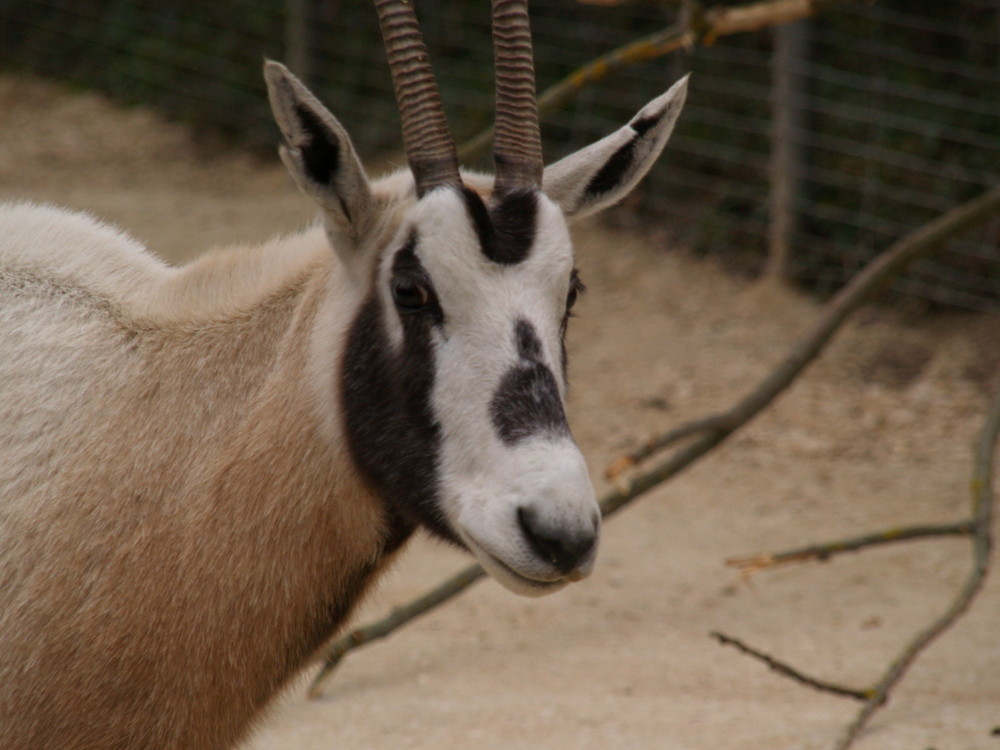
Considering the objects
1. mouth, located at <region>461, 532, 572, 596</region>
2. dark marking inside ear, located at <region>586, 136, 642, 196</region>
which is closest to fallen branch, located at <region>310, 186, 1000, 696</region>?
dark marking inside ear, located at <region>586, 136, 642, 196</region>

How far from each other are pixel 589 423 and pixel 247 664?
531 centimetres

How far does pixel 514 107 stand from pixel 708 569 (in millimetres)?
3964

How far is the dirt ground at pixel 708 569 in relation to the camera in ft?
16.9

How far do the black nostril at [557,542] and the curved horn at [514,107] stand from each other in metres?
0.98

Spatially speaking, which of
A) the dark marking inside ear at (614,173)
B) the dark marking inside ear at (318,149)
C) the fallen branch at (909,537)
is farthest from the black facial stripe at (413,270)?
the fallen branch at (909,537)

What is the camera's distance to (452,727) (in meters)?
5.06

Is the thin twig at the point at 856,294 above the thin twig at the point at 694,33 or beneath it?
beneath

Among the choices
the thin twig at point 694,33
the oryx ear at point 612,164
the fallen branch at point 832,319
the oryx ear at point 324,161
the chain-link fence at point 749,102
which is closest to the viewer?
the oryx ear at point 324,161

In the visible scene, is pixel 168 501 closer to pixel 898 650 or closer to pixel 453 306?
pixel 453 306

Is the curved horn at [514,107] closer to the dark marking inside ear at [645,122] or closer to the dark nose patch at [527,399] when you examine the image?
the dark marking inside ear at [645,122]

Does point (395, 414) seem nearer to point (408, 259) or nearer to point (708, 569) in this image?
point (408, 259)

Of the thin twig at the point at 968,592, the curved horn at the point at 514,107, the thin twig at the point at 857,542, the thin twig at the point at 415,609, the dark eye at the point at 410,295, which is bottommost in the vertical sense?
the thin twig at the point at 415,609

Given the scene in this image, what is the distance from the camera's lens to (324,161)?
3.42 meters

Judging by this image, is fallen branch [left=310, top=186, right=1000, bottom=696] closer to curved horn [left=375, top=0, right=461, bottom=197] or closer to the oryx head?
the oryx head
